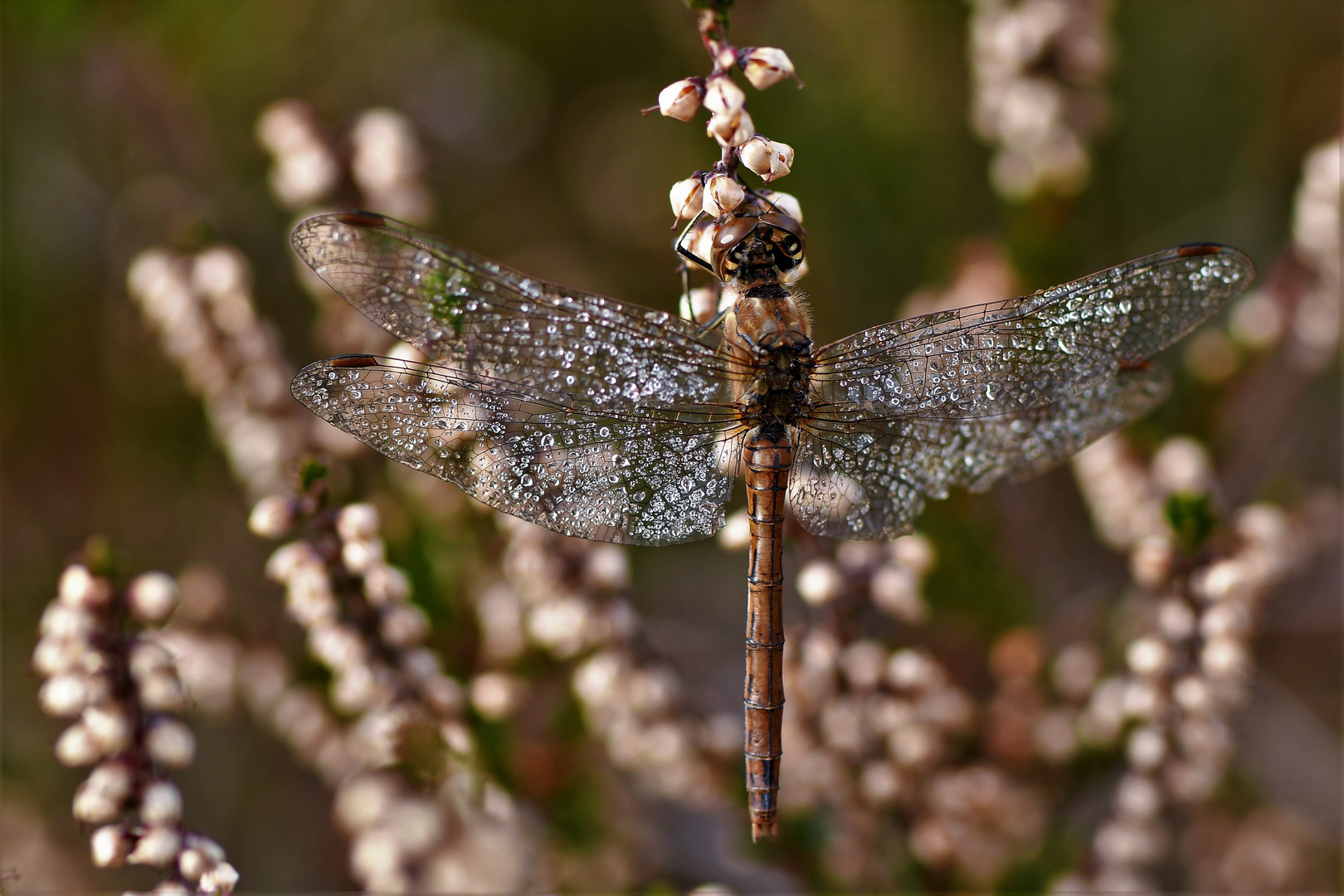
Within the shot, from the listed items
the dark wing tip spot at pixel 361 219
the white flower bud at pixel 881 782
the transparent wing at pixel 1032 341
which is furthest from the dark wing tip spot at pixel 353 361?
the white flower bud at pixel 881 782

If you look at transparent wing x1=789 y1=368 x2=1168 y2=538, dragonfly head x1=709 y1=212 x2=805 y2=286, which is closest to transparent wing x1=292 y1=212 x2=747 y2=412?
dragonfly head x1=709 y1=212 x2=805 y2=286

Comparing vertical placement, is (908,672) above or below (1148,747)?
above

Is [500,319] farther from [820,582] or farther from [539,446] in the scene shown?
[820,582]

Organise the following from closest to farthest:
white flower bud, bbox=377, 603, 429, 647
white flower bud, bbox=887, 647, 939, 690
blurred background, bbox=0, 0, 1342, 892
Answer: white flower bud, bbox=377, 603, 429, 647, white flower bud, bbox=887, 647, 939, 690, blurred background, bbox=0, 0, 1342, 892

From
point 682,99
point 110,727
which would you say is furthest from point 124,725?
point 682,99

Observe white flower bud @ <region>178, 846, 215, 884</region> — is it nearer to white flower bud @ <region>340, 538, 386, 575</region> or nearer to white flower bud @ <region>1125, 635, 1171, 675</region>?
white flower bud @ <region>340, 538, 386, 575</region>
